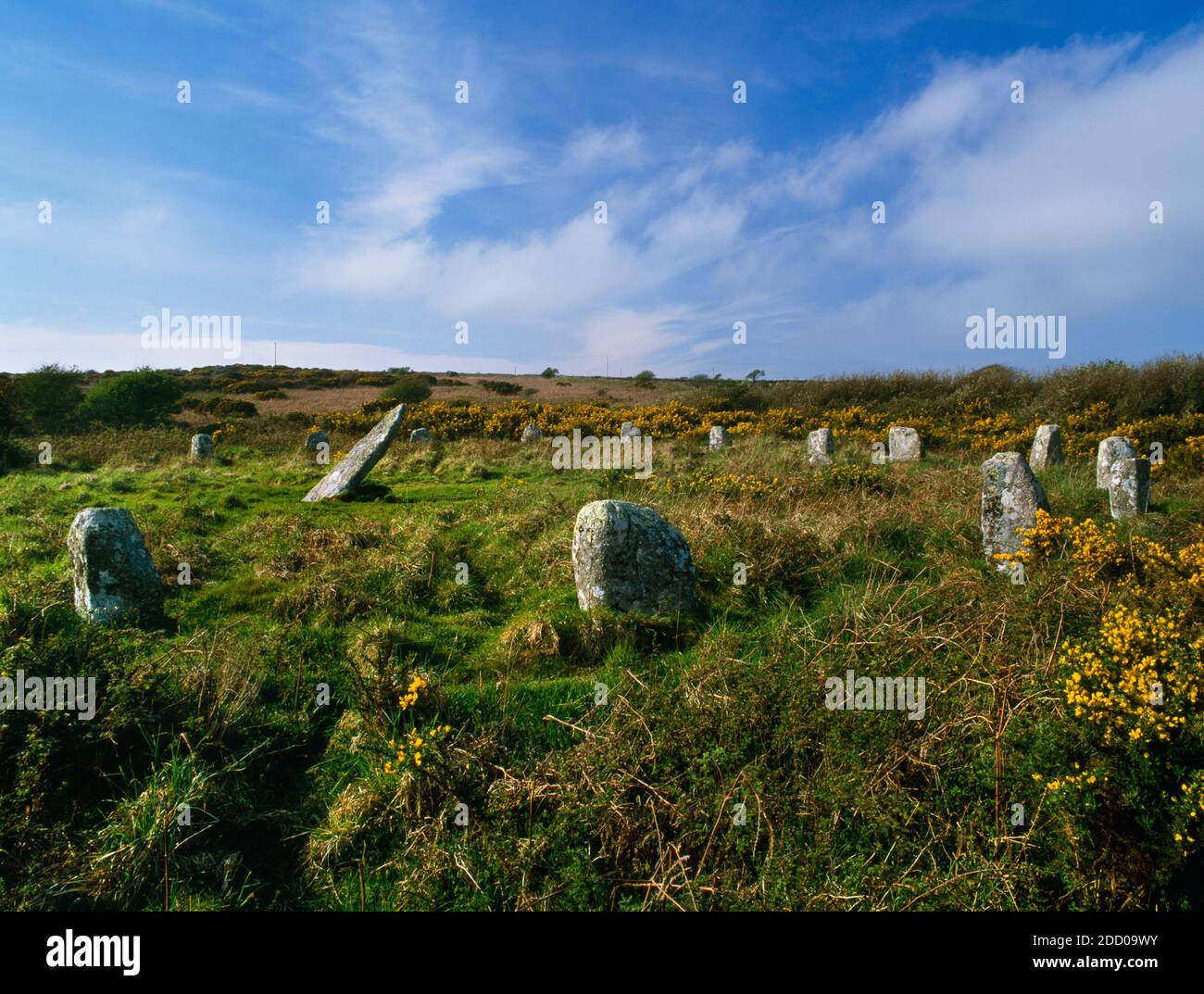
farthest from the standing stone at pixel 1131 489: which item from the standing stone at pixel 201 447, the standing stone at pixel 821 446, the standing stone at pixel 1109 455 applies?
the standing stone at pixel 201 447

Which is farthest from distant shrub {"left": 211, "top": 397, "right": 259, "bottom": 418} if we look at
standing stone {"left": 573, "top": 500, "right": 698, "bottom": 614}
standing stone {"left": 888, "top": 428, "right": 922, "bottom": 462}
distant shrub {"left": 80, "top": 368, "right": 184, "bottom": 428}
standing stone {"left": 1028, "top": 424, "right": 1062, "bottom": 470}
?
standing stone {"left": 1028, "top": 424, "right": 1062, "bottom": 470}

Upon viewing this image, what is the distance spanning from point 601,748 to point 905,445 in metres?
16.3

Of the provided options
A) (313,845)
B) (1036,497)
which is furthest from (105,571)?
(1036,497)

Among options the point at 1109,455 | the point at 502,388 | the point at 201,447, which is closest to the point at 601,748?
the point at 1109,455

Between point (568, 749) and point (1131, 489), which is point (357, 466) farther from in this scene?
point (1131, 489)

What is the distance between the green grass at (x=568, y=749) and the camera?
383 cm

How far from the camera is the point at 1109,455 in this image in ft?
40.1

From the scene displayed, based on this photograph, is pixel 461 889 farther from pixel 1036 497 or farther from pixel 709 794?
pixel 1036 497

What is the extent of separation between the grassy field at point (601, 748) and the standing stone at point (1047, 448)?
7.40m

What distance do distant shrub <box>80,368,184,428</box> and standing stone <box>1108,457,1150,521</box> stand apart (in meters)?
33.0

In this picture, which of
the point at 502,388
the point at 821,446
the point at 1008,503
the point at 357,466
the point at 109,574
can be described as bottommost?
the point at 109,574

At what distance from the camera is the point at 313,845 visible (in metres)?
4.29

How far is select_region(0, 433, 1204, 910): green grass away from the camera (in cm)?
383
